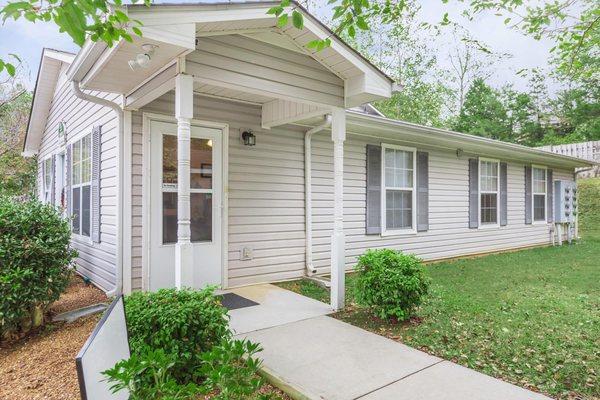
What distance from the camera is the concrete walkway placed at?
2500mm

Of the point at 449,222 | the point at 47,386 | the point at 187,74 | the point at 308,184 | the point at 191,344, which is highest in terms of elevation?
the point at 187,74

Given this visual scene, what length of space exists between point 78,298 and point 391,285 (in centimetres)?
380

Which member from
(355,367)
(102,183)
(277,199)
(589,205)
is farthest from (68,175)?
(589,205)

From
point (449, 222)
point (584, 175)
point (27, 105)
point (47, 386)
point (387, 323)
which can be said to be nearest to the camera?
point (47, 386)

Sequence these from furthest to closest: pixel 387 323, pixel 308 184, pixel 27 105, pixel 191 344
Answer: pixel 27 105 < pixel 308 184 < pixel 387 323 < pixel 191 344

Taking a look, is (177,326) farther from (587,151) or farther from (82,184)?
(587,151)

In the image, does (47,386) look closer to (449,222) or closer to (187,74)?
(187,74)

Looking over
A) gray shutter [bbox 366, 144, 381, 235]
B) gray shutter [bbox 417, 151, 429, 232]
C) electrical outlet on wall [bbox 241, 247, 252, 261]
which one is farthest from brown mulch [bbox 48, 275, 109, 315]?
gray shutter [bbox 417, 151, 429, 232]

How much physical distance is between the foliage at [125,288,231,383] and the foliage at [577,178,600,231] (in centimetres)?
1544

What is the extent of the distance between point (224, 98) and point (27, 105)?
40.6 ft

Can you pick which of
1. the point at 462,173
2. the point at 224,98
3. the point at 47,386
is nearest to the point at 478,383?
the point at 47,386

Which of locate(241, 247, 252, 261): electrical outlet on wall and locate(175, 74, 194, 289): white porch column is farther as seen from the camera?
locate(241, 247, 252, 261): electrical outlet on wall

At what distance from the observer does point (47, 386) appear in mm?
2654

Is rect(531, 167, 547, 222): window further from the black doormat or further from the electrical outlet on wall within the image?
the black doormat
